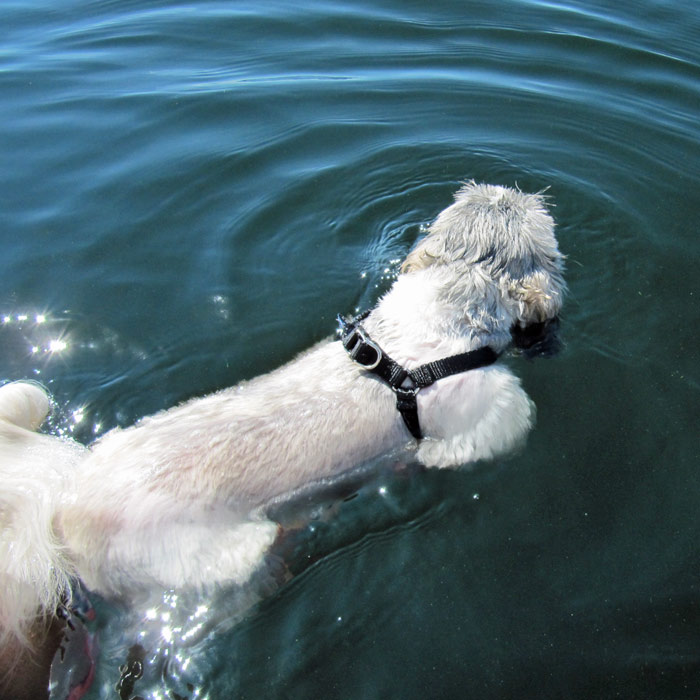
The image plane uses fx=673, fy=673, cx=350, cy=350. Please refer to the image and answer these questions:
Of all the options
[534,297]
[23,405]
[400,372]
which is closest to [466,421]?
[400,372]

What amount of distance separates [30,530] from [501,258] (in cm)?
309

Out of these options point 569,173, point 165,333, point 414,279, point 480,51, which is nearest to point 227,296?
point 165,333

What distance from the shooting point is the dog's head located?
14.1ft

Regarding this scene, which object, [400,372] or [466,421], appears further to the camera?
[466,421]

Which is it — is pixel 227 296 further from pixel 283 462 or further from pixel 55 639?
pixel 55 639

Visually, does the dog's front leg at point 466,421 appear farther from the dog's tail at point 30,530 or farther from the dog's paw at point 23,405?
the dog's paw at point 23,405

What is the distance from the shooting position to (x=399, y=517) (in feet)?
12.8

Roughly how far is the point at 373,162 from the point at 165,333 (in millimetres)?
2928

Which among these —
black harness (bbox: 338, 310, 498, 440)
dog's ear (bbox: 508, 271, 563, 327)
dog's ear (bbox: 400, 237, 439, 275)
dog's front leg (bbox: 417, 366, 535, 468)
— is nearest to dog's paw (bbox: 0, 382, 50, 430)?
black harness (bbox: 338, 310, 498, 440)

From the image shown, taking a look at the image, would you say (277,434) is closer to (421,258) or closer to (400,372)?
(400,372)

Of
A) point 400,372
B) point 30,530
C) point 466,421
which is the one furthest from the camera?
point 466,421

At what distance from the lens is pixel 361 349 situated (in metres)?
3.85

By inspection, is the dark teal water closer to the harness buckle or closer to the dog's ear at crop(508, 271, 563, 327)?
the dog's ear at crop(508, 271, 563, 327)

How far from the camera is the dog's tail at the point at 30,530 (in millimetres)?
3020
